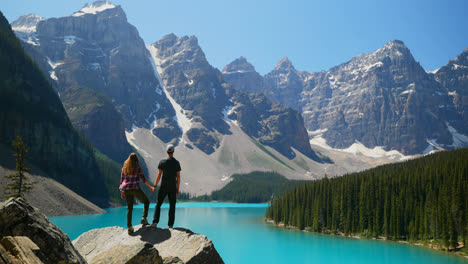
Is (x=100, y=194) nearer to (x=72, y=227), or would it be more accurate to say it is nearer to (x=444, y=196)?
(x=72, y=227)

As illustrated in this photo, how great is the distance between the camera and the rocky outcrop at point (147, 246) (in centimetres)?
1160

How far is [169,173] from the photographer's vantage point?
15492mm

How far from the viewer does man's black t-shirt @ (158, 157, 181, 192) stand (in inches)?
605

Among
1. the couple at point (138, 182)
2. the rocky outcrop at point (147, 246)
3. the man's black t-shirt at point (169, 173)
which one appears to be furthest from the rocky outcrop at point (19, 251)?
the man's black t-shirt at point (169, 173)

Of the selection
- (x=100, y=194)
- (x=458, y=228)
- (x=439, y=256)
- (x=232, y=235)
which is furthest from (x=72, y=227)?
(x=100, y=194)

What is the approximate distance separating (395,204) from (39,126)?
115524 millimetres

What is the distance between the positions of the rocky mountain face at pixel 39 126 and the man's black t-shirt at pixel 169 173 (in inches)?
4273

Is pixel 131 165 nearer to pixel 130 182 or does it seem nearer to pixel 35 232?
pixel 130 182

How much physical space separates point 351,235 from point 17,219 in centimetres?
7839

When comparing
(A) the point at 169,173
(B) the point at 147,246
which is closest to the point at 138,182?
(A) the point at 169,173

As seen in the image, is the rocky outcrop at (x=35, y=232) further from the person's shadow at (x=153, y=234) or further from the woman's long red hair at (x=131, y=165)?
the woman's long red hair at (x=131, y=165)

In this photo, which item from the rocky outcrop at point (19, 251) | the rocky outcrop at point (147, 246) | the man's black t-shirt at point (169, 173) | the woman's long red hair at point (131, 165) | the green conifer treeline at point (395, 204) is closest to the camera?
the rocky outcrop at point (19, 251)

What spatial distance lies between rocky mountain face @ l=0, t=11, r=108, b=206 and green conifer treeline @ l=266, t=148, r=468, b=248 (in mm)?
84364

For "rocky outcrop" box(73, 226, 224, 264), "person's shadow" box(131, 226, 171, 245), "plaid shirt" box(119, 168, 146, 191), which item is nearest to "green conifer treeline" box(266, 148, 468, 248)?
"rocky outcrop" box(73, 226, 224, 264)
